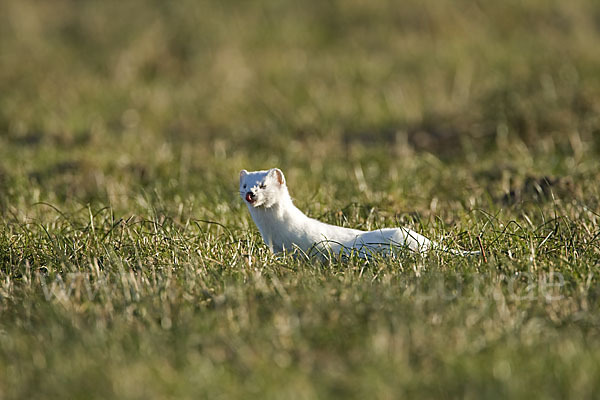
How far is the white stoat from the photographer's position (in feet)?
14.1

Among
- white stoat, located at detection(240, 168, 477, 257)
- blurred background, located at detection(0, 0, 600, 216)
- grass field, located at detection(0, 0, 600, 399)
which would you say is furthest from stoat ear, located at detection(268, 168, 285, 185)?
blurred background, located at detection(0, 0, 600, 216)

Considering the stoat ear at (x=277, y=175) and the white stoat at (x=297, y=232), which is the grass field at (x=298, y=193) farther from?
the stoat ear at (x=277, y=175)

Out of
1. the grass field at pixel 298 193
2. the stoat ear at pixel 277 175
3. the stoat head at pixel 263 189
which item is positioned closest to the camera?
the grass field at pixel 298 193

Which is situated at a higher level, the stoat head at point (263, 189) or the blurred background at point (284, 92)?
the blurred background at point (284, 92)

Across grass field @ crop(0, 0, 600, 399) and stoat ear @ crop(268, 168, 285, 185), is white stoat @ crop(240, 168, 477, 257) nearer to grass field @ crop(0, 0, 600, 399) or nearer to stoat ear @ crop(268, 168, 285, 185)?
stoat ear @ crop(268, 168, 285, 185)

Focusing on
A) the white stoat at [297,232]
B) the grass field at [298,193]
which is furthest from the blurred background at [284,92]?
the white stoat at [297,232]

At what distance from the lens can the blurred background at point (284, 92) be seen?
722 cm

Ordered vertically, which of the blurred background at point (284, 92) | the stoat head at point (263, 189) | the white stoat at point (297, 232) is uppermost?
the blurred background at point (284, 92)

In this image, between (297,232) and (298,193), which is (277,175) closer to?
(297,232)

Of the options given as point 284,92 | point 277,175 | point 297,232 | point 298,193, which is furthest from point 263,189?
point 284,92

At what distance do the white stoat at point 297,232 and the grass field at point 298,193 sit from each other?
0.12m

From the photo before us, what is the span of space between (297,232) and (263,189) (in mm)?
315

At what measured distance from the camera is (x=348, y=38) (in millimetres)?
11922

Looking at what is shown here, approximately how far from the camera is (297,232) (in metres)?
4.37
